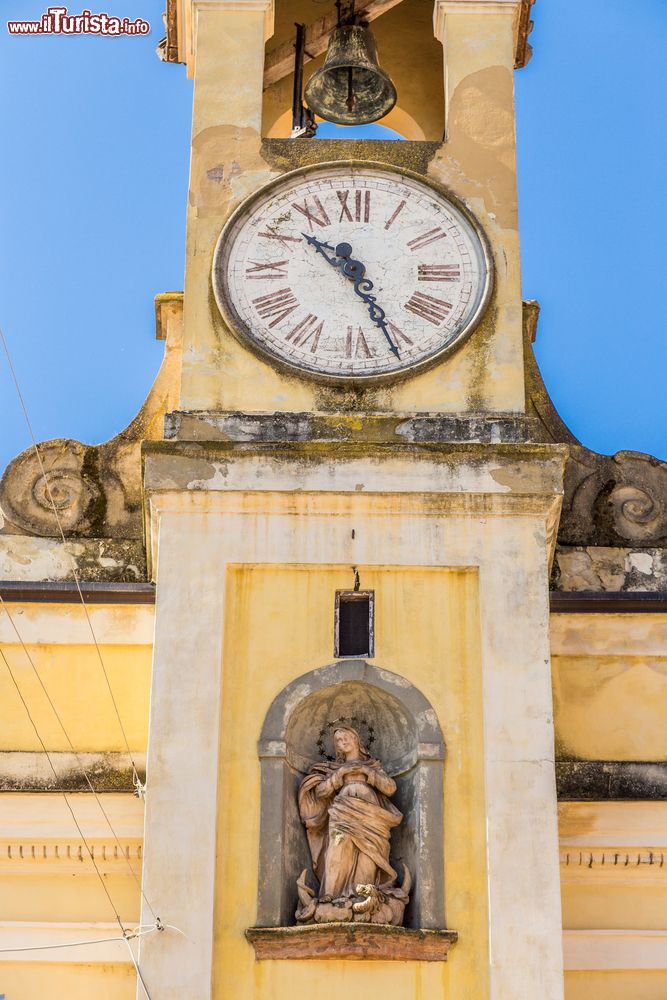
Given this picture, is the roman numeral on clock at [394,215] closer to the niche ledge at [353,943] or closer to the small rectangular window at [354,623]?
A: the small rectangular window at [354,623]

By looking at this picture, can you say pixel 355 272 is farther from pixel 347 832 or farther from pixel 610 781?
pixel 347 832

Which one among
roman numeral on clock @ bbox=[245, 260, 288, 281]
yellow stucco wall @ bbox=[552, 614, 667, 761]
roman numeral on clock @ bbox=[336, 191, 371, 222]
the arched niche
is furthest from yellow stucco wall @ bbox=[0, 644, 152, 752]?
roman numeral on clock @ bbox=[336, 191, 371, 222]

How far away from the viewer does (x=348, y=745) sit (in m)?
14.5

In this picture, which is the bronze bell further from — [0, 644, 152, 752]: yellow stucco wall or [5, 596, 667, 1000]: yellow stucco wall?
[0, 644, 152, 752]: yellow stucco wall

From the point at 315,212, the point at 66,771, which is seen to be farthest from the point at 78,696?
the point at 315,212

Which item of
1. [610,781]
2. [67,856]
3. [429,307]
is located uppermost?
[429,307]

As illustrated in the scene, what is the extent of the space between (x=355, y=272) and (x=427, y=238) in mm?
601

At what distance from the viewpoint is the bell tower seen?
13773mm

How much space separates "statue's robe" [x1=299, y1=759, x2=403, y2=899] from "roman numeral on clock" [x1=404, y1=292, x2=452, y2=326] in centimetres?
336

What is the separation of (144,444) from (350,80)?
14.2 ft

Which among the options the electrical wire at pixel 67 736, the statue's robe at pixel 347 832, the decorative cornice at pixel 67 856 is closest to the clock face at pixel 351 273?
the electrical wire at pixel 67 736

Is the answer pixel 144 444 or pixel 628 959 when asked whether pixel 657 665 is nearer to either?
pixel 628 959

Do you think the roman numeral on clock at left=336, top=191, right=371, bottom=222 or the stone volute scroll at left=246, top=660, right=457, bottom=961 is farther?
the roman numeral on clock at left=336, top=191, right=371, bottom=222

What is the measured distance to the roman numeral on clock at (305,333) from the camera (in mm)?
15672
